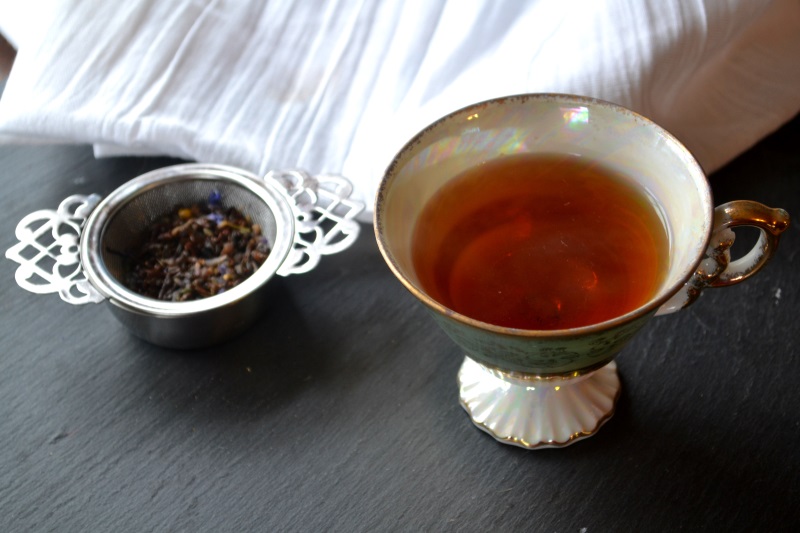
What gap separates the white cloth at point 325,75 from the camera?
0.83 m

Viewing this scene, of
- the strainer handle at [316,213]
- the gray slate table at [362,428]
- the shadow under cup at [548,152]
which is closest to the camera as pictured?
the shadow under cup at [548,152]

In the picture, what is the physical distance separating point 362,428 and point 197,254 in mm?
259

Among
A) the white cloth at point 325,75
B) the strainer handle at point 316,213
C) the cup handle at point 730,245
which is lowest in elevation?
the strainer handle at point 316,213

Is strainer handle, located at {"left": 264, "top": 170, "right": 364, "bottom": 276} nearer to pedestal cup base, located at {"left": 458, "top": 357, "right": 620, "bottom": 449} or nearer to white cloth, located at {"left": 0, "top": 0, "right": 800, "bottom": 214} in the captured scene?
white cloth, located at {"left": 0, "top": 0, "right": 800, "bottom": 214}

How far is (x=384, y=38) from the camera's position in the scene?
0.91 m

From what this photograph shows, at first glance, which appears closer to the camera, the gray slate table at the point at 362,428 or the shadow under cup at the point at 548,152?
the shadow under cup at the point at 548,152

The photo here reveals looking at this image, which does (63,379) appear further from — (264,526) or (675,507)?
(675,507)

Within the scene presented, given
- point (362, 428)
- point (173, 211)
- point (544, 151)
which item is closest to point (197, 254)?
point (173, 211)

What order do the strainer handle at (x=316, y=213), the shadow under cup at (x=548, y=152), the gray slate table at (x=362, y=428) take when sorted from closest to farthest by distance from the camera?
1. the shadow under cup at (x=548, y=152)
2. the gray slate table at (x=362, y=428)
3. the strainer handle at (x=316, y=213)

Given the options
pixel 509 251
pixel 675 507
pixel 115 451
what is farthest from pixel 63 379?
pixel 675 507

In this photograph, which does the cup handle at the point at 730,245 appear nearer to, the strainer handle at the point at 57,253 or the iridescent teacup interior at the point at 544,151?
the iridescent teacup interior at the point at 544,151

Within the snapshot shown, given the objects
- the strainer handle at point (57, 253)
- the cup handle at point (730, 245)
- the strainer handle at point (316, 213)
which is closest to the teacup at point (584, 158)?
the cup handle at point (730, 245)

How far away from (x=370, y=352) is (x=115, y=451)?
248 mm

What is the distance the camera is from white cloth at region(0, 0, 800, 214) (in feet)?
2.73
